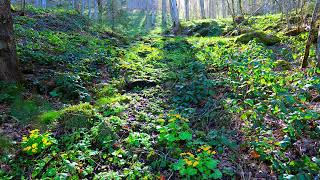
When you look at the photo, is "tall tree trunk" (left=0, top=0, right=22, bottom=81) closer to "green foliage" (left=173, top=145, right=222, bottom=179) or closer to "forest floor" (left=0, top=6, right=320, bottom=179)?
"forest floor" (left=0, top=6, right=320, bottom=179)

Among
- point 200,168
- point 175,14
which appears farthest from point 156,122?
point 175,14

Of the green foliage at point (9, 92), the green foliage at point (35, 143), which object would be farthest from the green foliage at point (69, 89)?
the green foliage at point (35, 143)

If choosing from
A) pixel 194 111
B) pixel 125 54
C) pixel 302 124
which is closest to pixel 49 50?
pixel 125 54

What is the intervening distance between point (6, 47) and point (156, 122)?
11.0 feet

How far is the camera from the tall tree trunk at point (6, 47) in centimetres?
475

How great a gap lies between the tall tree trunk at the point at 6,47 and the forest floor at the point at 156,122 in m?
0.32

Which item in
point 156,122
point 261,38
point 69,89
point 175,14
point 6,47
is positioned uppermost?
point 175,14

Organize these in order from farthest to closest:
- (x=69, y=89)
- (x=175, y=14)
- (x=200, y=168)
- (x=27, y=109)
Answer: (x=175, y=14), (x=69, y=89), (x=27, y=109), (x=200, y=168)

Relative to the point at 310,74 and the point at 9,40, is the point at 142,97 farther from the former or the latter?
the point at 310,74

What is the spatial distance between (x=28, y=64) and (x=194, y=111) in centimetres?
439

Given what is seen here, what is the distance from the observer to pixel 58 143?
3709mm

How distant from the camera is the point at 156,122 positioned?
448cm

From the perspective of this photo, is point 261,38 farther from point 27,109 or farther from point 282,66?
point 27,109

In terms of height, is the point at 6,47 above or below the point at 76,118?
above
